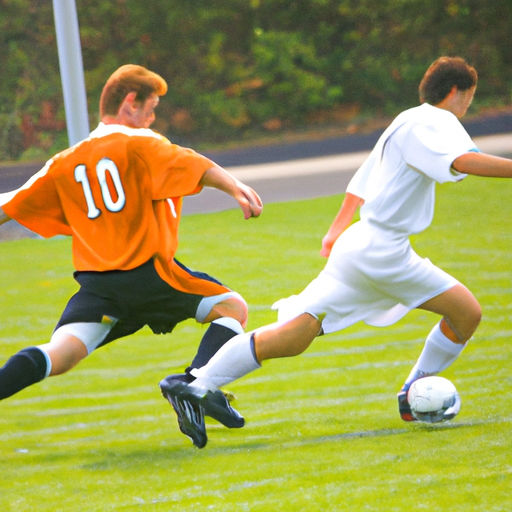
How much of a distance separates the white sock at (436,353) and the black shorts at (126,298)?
43.2 inches

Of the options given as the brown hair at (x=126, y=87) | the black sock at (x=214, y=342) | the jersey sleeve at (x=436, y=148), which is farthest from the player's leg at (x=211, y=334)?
the jersey sleeve at (x=436, y=148)

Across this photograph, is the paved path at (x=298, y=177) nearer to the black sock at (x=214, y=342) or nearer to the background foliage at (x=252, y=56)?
the background foliage at (x=252, y=56)

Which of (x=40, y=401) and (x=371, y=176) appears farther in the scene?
(x=40, y=401)

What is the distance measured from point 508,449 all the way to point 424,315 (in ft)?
8.97

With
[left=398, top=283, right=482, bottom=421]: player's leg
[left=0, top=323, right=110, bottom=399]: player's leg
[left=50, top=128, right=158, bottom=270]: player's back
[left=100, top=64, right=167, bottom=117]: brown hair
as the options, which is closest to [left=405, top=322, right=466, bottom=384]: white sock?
[left=398, top=283, right=482, bottom=421]: player's leg

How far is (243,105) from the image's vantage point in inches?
790

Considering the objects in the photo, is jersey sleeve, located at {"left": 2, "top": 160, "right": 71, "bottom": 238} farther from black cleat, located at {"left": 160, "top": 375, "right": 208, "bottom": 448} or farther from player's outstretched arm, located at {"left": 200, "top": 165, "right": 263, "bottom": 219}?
black cleat, located at {"left": 160, "top": 375, "right": 208, "bottom": 448}

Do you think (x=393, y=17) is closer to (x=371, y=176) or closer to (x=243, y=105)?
(x=243, y=105)

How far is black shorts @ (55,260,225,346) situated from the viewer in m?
4.06

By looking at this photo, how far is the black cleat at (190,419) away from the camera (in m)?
3.99

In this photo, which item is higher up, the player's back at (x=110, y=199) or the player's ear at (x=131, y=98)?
the player's ear at (x=131, y=98)

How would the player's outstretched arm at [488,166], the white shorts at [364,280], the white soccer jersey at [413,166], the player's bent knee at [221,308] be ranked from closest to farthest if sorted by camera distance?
the player's outstretched arm at [488,166]
the white soccer jersey at [413,166]
the white shorts at [364,280]
the player's bent knee at [221,308]

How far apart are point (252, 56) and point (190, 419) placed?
59.4 feet

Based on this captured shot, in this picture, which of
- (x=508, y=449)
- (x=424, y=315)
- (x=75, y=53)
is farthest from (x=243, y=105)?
(x=508, y=449)
